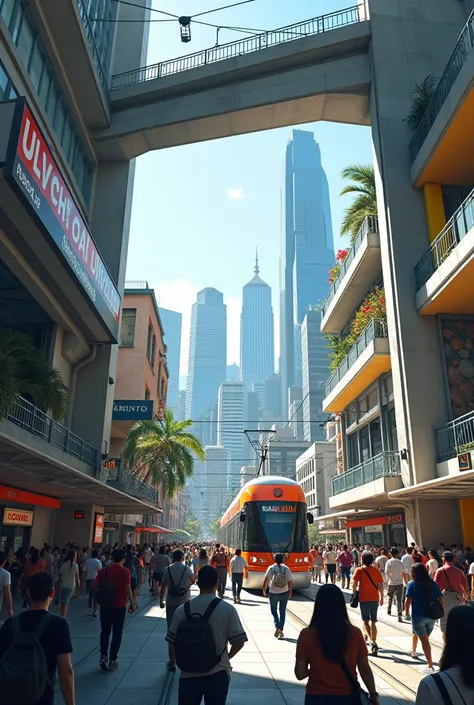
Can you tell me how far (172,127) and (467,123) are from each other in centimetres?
1484

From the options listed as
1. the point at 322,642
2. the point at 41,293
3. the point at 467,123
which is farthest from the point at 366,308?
the point at 322,642

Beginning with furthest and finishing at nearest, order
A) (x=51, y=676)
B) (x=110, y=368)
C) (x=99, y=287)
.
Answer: (x=110, y=368), (x=99, y=287), (x=51, y=676)

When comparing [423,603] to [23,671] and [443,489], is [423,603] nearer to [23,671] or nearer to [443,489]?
[23,671]

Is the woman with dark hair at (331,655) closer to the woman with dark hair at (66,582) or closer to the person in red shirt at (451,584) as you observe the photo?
the person in red shirt at (451,584)

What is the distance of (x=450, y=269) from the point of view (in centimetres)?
1692

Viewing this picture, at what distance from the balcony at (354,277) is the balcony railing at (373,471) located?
8.67m

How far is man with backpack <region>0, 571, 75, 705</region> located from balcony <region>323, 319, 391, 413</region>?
63.2ft

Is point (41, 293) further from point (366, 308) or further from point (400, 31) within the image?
point (400, 31)

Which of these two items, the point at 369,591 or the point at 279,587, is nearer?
the point at 369,591

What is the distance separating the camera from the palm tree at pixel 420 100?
851 inches

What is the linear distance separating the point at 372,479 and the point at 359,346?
6.02 m

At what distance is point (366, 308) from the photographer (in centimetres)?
2491

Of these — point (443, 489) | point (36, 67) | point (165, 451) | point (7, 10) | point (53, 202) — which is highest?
point (36, 67)

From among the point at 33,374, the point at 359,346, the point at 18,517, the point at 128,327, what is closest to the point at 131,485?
the point at 18,517
